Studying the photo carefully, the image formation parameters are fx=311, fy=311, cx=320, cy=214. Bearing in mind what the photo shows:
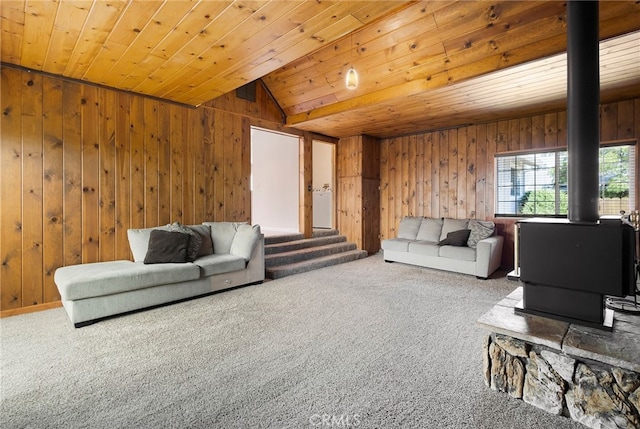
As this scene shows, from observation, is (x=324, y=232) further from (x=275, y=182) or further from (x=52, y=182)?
(x=52, y=182)

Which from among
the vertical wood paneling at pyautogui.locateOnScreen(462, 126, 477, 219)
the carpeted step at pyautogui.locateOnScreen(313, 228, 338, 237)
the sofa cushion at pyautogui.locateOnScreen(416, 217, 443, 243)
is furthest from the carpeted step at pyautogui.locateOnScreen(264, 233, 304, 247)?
the vertical wood paneling at pyautogui.locateOnScreen(462, 126, 477, 219)

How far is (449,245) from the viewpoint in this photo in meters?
4.95

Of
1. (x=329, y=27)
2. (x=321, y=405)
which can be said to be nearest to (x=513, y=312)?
(x=321, y=405)

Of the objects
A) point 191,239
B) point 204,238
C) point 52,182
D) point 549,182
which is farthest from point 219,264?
point 549,182

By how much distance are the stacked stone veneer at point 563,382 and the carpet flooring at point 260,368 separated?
0.23 feet

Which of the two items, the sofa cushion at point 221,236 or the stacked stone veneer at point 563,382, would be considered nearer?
the stacked stone veneer at point 563,382

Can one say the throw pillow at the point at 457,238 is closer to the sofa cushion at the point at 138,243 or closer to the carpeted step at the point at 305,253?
the carpeted step at the point at 305,253

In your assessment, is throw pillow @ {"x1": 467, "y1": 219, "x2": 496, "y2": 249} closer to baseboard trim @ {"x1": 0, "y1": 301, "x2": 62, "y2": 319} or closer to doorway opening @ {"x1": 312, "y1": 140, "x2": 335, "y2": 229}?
doorway opening @ {"x1": 312, "y1": 140, "x2": 335, "y2": 229}

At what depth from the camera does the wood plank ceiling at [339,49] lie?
2215mm

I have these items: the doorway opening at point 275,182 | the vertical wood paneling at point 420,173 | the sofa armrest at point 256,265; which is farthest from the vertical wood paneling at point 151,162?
the vertical wood paneling at point 420,173

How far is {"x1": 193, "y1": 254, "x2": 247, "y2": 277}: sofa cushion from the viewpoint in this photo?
11.6 ft

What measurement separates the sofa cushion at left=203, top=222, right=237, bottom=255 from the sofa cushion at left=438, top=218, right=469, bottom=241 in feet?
11.5

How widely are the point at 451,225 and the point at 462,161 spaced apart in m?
1.22

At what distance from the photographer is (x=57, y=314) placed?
3.09 meters
